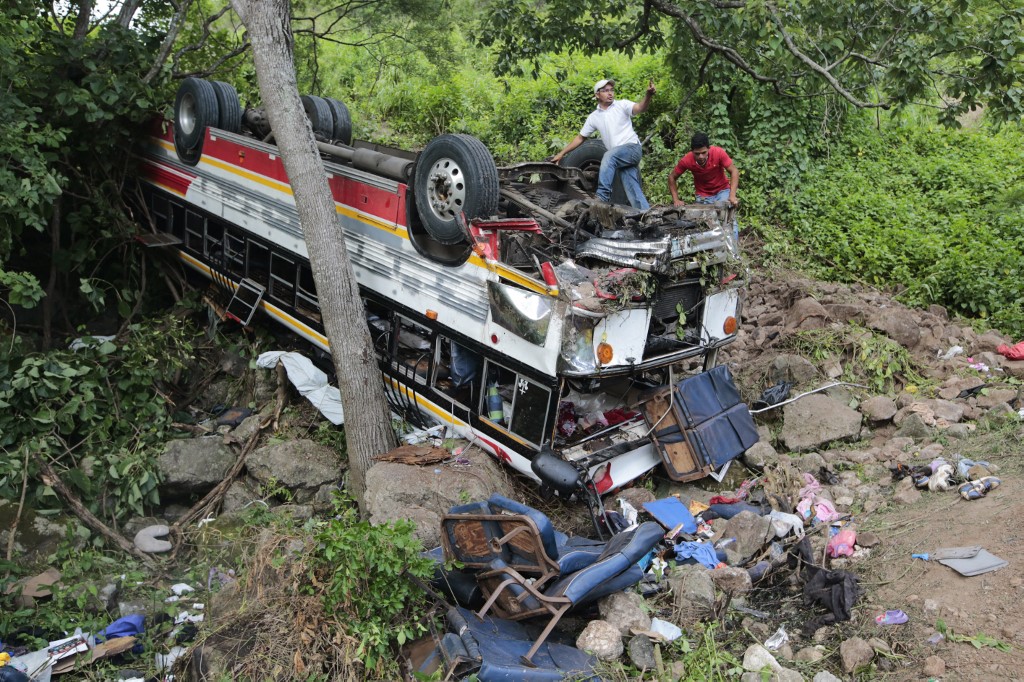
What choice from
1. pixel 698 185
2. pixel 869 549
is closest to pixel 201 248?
pixel 698 185

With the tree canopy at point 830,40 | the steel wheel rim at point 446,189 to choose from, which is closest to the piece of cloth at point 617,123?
the tree canopy at point 830,40

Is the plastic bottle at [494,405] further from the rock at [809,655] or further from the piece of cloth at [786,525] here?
the rock at [809,655]

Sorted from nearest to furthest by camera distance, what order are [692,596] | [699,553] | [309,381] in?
[692,596]
[699,553]
[309,381]

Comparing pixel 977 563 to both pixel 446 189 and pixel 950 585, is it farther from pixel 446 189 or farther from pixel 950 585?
pixel 446 189

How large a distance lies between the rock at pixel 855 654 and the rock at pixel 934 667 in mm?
269

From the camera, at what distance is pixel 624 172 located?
297 inches

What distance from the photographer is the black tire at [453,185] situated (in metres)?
5.99

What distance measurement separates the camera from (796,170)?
11.2 metres

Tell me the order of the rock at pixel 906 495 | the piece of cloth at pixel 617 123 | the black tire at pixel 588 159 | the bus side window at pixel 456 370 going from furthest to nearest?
the black tire at pixel 588 159 < the piece of cloth at pixel 617 123 < the bus side window at pixel 456 370 < the rock at pixel 906 495

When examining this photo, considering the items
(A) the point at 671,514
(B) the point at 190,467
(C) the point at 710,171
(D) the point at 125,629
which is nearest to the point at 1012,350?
(C) the point at 710,171

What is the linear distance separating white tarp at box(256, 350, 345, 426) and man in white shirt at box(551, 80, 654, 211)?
10.1 feet

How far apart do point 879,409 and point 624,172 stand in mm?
3025

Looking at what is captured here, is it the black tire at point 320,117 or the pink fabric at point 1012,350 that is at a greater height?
the black tire at point 320,117

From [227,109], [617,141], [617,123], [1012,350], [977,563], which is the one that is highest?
[617,123]
